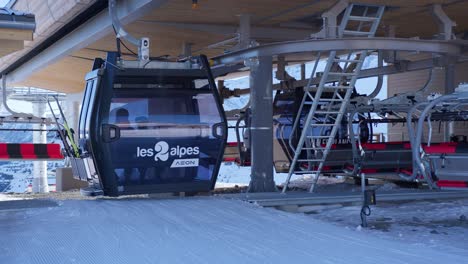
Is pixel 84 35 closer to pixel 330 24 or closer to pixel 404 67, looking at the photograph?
pixel 330 24

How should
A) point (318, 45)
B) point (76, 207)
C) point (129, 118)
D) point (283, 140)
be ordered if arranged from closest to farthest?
point (76, 207)
point (129, 118)
point (318, 45)
point (283, 140)

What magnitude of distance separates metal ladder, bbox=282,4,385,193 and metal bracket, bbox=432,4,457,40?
121cm

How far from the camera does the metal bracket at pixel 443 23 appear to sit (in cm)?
1329

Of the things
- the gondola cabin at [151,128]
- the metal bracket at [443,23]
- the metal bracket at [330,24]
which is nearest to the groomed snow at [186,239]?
the gondola cabin at [151,128]

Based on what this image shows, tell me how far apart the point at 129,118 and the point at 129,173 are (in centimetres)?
85

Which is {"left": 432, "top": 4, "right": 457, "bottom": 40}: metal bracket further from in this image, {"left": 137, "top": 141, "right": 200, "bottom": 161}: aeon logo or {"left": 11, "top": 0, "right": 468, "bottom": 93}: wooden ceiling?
{"left": 137, "top": 141, "right": 200, "bottom": 161}: aeon logo

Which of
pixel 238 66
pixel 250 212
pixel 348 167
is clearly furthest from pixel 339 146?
pixel 250 212

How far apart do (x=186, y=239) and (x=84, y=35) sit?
43.0ft

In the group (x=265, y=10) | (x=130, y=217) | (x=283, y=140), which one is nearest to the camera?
(x=130, y=217)

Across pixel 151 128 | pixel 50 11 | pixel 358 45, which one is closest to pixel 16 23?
pixel 151 128

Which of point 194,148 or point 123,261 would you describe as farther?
point 194,148

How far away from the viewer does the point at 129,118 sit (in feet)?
33.3

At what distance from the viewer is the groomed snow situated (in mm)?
5738

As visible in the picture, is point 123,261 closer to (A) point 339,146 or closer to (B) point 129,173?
(B) point 129,173
